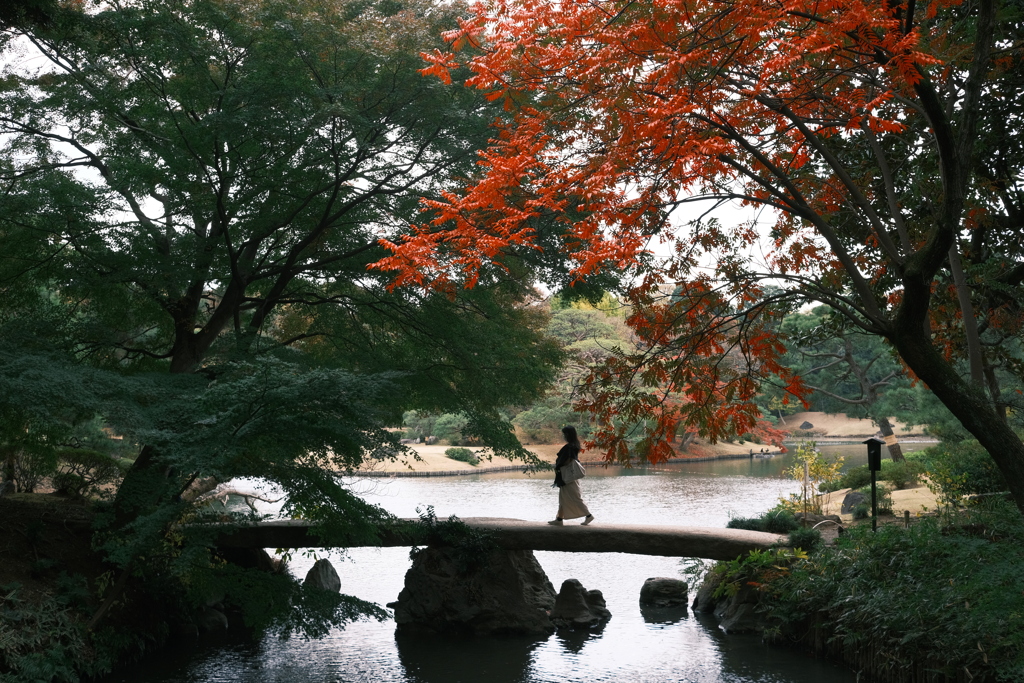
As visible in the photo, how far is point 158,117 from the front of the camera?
8.59 metres

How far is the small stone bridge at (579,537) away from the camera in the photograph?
8516mm

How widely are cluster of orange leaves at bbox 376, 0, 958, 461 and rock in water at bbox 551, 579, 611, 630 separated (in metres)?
3.22

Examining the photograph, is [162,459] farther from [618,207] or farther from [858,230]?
[858,230]

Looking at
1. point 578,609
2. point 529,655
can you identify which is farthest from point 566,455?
point 529,655

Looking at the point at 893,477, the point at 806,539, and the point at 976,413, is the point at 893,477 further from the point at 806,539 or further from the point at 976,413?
the point at 976,413

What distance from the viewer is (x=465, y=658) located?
796 cm

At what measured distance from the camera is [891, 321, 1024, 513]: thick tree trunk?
478 centimetres

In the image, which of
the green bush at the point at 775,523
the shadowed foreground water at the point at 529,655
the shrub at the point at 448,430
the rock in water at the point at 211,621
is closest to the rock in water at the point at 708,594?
the shadowed foreground water at the point at 529,655

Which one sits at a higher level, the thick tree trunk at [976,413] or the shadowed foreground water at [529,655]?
the thick tree trunk at [976,413]

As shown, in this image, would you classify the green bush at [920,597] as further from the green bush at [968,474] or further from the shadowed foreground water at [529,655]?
the green bush at [968,474]

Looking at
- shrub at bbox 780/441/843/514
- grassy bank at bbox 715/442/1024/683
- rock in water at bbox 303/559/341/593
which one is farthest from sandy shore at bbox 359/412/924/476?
grassy bank at bbox 715/442/1024/683

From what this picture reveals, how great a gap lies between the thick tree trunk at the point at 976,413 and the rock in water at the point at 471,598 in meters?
5.20

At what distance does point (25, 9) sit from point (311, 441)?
4217 mm

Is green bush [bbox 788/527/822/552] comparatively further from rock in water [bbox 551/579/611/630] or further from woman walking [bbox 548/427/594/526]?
rock in water [bbox 551/579/611/630]
